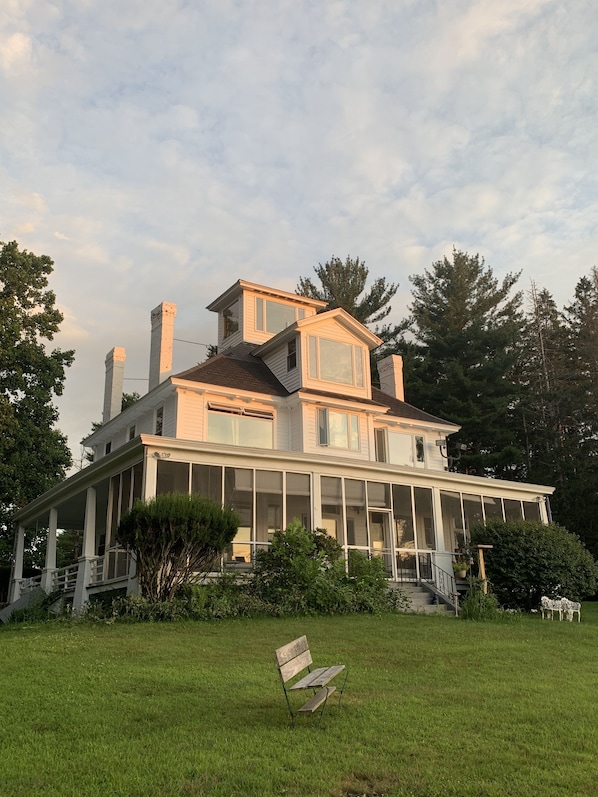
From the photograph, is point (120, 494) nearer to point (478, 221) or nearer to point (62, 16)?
point (62, 16)

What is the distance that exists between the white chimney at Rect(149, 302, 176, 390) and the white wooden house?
0.04 metres

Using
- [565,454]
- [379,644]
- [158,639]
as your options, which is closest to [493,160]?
[379,644]

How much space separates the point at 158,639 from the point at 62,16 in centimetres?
1201

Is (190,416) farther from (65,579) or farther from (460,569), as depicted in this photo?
(460,569)

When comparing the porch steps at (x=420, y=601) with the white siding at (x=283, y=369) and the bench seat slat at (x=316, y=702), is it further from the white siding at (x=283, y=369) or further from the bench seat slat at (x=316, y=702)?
the bench seat slat at (x=316, y=702)

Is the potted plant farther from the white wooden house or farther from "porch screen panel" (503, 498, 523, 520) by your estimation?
"porch screen panel" (503, 498, 523, 520)

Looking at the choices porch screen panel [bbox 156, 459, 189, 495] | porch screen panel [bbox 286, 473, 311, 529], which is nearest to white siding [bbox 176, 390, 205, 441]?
porch screen panel [bbox 156, 459, 189, 495]

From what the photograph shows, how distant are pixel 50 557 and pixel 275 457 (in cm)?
830

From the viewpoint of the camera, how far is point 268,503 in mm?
19406

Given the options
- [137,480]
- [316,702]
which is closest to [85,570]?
[137,480]

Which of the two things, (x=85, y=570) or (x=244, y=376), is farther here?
(x=244, y=376)

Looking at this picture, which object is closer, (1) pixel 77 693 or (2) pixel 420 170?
(1) pixel 77 693

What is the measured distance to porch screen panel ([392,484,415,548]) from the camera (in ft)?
70.3

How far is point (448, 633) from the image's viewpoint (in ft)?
43.9
